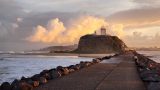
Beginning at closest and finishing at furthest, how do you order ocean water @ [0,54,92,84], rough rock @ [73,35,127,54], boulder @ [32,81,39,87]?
1. boulder @ [32,81,39,87]
2. ocean water @ [0,54,92,84]
3. rough rock @ [73,35,127,54]

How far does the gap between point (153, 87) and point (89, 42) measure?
17928 cm

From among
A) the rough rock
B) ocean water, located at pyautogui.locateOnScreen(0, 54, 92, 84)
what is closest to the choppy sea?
ocean water, located at pyautogui.locateOnScreen(0, 54, 92, 84)

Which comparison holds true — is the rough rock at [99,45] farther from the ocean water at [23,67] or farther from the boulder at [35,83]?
the boulder at [35,83]

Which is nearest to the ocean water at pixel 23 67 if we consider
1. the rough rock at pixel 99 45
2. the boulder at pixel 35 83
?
the boulder at pixel 35 83

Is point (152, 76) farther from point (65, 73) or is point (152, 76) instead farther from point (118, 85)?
point (65, 73)

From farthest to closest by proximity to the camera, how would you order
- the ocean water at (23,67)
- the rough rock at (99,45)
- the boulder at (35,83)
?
1. the rough rock at (99,45)
2. the ocean water at (23,67)
3. the boulder at (35,83)

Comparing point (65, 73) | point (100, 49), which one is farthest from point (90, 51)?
point (65, 73)

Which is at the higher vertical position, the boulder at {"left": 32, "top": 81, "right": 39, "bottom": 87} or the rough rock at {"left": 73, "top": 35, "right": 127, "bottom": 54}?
the rough rock at {"left": 73, "top": 35, "right": 127, "bottom": 54}

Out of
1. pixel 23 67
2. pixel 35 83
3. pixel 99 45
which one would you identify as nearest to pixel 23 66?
pixel 23 67

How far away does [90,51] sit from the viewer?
611ft

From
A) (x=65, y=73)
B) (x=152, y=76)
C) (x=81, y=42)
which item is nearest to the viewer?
(x=152, y=76)

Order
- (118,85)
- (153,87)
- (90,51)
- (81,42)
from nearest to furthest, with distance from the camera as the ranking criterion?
1. (153,87)
2. (118,85)
3. (90,51)
4. (81,42)

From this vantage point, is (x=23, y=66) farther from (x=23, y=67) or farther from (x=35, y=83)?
(x=35, y=83)

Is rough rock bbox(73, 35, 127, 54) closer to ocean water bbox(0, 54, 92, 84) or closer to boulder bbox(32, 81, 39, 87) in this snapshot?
ocean water bbox(0, 54, 92, 84)
